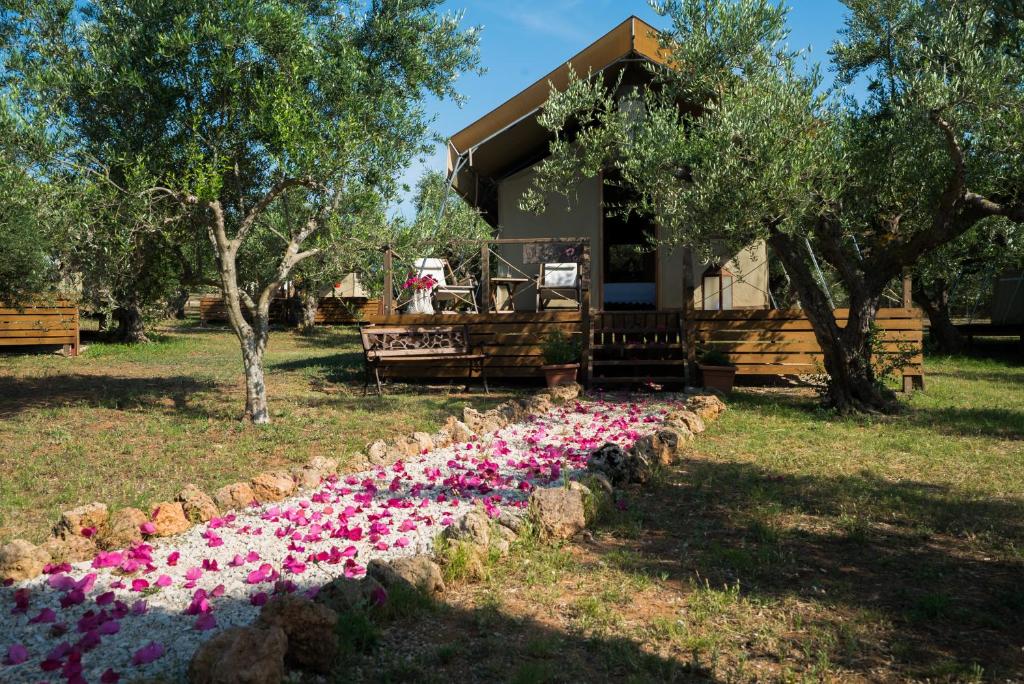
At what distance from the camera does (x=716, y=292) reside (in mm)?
12875

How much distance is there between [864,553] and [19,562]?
4.38 meters

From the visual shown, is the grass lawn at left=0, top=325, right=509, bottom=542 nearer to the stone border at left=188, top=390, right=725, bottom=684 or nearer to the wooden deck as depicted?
the wooden deck

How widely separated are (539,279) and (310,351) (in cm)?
841

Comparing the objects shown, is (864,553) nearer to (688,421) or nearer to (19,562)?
(688,421)

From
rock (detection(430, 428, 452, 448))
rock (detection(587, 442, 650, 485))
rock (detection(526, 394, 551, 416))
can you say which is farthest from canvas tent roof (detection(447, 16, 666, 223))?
rock (detection(587, 442, 650, 485))

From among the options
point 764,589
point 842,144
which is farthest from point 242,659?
point 842,144

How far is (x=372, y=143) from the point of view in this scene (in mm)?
8672

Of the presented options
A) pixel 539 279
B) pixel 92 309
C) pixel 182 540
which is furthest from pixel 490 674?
pixel 92 309

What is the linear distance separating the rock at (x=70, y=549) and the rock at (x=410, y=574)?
5.32 ft

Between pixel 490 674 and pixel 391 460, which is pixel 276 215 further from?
pixel 490 674

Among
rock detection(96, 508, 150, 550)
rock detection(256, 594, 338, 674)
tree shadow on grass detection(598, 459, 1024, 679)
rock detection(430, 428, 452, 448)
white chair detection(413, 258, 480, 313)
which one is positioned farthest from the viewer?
white chair detection(413, 258, 480, 313)

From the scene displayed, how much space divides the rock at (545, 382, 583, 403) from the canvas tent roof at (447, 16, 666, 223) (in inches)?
155

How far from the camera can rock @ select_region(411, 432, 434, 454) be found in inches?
260

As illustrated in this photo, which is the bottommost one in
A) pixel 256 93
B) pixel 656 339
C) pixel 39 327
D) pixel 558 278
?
pixel 656 339
